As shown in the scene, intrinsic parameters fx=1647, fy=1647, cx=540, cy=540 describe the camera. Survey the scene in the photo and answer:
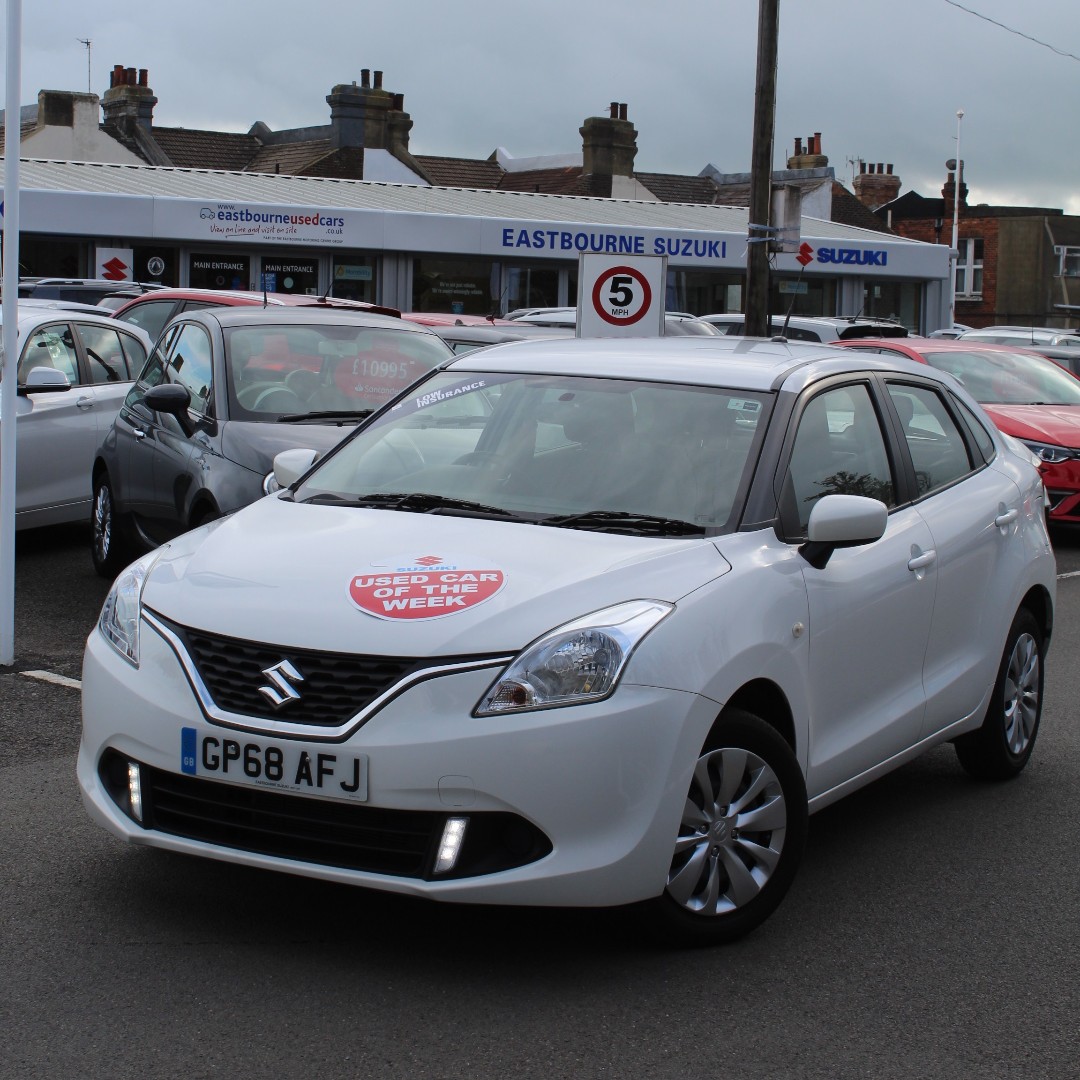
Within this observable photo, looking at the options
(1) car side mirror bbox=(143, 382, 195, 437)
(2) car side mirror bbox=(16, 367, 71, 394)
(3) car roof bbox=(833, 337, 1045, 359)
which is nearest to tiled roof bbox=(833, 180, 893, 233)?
(3) car roof bbox=(833, 337, 1045, 359)

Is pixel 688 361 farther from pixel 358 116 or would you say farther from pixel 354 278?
pixel 358 116

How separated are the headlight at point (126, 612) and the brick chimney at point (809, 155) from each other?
55.1 meters

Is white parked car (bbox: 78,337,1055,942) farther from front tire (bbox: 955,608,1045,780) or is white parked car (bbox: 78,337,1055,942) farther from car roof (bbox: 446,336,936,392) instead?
front tire (bbox: 955,608,1045,780)

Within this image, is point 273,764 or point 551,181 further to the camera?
point 551,181

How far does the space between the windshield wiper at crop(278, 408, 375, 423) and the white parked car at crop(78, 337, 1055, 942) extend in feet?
10.2

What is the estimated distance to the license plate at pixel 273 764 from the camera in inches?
151

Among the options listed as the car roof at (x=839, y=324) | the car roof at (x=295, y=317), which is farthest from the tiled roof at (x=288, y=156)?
the car roof at (x=295, y=317)

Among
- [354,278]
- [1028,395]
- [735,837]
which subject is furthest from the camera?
[354,278]

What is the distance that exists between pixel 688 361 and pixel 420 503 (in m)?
1.06

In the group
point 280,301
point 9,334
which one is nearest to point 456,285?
point 280,301

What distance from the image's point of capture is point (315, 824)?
13.0ft

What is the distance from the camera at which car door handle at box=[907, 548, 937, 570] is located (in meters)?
5.21

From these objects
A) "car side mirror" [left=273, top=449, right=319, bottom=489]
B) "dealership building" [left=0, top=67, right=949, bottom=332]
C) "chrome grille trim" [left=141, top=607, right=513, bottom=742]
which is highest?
"dealership building" [left=0, top=67, right=949, bottom=332]

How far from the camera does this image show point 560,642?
3.91 meters
